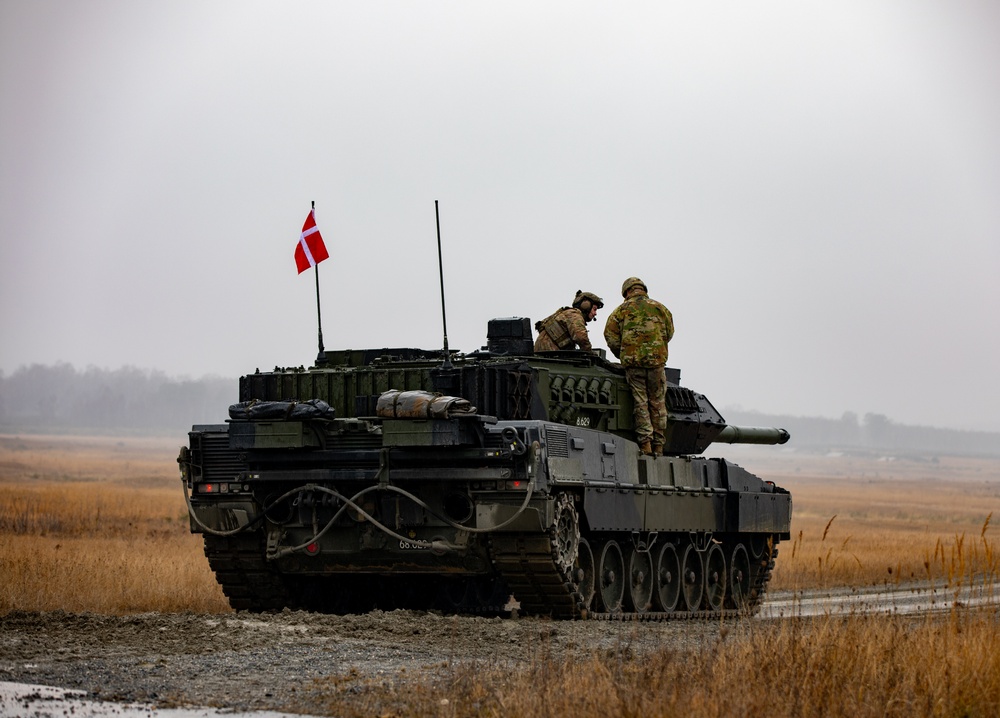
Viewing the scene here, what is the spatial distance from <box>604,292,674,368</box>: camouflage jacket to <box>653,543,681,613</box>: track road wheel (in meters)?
2.35

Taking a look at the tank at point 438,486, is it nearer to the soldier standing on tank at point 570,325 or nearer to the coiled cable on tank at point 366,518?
the coiled cable on tank at point 366,518

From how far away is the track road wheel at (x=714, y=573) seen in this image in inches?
849

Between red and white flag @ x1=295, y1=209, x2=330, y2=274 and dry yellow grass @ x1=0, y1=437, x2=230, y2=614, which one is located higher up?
red and white flag @ x1=295, y1=209, x2=330, y2=274

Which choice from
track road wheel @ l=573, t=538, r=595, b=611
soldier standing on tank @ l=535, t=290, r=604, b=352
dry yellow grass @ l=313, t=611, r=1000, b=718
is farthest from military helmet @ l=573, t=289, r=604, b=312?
dry yellow grass @ l=313, t=611, r=1000, b=718

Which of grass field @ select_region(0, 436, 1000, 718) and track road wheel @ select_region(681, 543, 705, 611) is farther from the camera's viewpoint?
track road wheel @ select_region(681, 543, 705, 611)

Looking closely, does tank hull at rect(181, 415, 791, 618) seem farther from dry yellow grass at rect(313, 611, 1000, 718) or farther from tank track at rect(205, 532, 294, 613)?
dry yellow grass at rect(313, 611, 1000, 718)

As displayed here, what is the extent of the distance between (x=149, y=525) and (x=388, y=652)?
80.8 feet

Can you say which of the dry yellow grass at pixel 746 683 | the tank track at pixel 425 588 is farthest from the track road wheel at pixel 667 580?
the dry yellow grass at pixel 746 683

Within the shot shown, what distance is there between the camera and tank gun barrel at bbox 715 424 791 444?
2317 centimetres

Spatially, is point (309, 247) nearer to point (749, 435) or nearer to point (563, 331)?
point (563, 331)

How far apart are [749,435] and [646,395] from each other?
4.69 metres

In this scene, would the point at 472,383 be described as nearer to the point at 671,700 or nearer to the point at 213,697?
the point at 213,697

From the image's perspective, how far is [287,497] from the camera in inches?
671

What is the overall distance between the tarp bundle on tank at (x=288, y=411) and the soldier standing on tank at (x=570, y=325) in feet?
14.0
